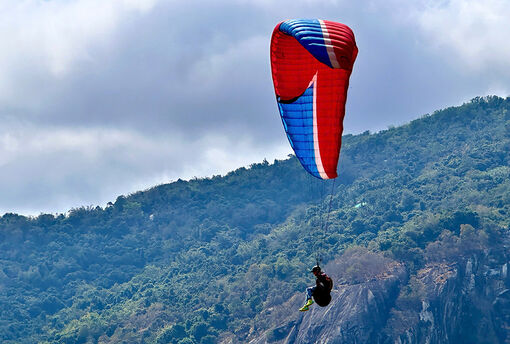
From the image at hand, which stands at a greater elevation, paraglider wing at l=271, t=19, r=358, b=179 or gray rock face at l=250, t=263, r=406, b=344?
paraglider wing at l=271, t=19, r=358, b=179

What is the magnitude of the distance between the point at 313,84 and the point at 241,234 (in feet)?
380

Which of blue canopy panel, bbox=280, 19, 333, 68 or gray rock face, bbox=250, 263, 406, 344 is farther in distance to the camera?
gray rock face, bbox=250, 263, 406, 344

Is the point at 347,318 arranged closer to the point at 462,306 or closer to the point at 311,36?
the point at 462,306

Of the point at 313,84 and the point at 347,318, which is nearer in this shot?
the point at 313,84

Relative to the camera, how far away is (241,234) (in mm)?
164375

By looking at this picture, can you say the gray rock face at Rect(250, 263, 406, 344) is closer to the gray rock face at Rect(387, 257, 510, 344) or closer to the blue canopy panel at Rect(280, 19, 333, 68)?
the gray rock face at Rect(387, 257, 510, 344)

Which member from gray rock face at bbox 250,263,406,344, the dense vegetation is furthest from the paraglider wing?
the dense vegetation

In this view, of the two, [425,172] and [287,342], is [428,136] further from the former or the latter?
[287,342]

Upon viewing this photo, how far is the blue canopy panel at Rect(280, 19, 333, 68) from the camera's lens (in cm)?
4703

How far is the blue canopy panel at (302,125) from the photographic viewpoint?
162 ft

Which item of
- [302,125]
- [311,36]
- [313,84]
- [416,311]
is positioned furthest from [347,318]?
[311,36]

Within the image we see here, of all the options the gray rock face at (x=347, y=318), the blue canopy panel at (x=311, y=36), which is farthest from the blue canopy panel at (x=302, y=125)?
the gray rock face at (x=347, y=318)

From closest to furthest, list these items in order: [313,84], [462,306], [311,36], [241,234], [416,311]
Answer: [311,36] → [313,84] → [416,311] → [462,306] → [241,234]

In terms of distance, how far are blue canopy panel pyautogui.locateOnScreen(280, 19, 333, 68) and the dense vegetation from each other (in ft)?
234
